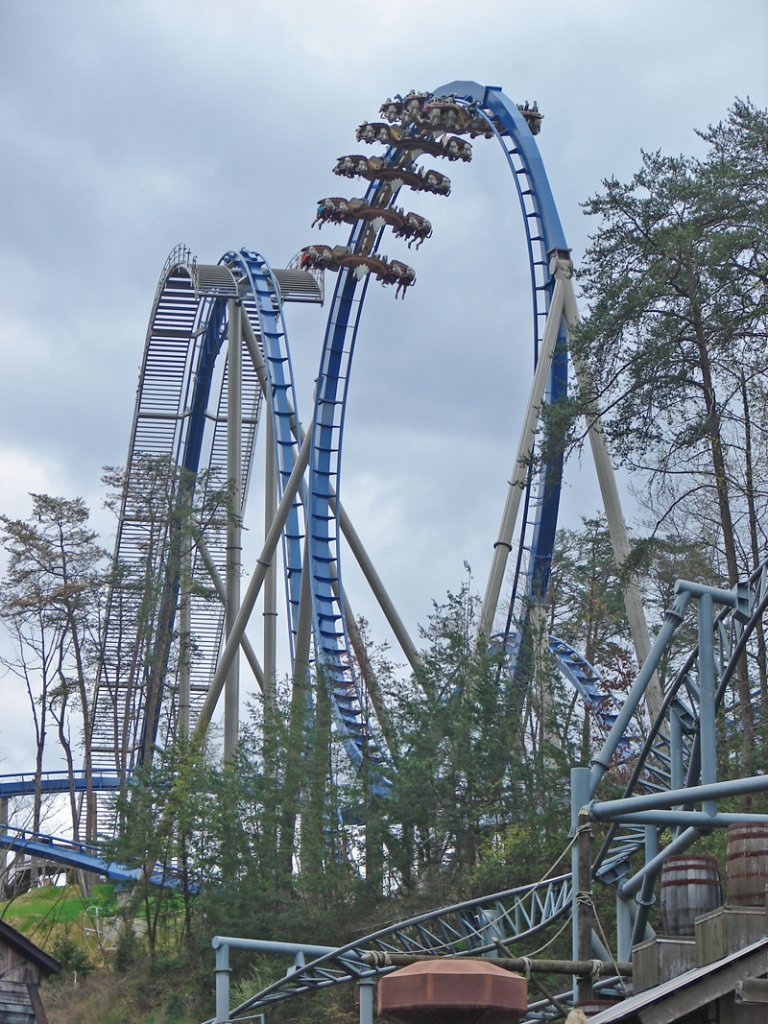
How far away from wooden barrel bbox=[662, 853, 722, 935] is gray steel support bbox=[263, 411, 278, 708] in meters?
15.1

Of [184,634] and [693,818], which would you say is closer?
[693,818]

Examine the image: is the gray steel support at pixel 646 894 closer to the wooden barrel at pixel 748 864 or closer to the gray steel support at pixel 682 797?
the gray steel support at pixel 682 797

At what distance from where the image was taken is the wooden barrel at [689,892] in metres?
8.77

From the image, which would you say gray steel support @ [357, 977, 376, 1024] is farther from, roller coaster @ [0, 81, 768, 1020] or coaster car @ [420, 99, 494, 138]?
coaster car @ [420, 99, 494, 138]

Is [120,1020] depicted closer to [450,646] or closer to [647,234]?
[450,646]

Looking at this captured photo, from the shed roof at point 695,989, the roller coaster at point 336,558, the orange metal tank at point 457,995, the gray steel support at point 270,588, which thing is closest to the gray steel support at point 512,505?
the roller coaster at point 336,558

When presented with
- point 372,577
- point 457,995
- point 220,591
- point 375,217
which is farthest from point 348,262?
point 457,995

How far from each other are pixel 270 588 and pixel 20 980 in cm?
1334

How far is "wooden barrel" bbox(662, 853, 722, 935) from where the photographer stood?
28.8ft

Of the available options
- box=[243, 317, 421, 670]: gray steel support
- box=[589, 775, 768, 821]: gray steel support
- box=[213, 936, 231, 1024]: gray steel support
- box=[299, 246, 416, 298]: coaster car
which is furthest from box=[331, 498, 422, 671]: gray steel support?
box=[589, 775, 768, 821]: gray steel support

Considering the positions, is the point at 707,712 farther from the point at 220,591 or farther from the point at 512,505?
the point at 220,591

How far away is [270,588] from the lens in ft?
83.1

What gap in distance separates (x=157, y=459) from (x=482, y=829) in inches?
558

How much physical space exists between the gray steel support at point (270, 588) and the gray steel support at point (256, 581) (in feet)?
2.43
